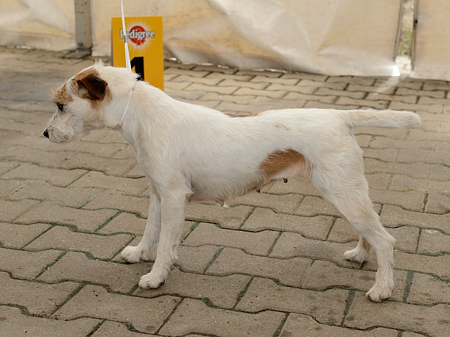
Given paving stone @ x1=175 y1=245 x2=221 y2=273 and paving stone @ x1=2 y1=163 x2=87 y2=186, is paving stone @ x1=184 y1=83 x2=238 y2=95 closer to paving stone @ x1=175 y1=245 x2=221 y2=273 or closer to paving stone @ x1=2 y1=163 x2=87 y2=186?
paving stone @ x1=2 y1=163 x2=87 y2=186

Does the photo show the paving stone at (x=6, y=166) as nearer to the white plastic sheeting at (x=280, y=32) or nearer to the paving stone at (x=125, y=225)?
the paving stone at (x=125, y=225)

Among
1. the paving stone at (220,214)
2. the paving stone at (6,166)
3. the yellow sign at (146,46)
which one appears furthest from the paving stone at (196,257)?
the yellow sign at (146,46)

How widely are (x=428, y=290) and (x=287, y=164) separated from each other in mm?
1076

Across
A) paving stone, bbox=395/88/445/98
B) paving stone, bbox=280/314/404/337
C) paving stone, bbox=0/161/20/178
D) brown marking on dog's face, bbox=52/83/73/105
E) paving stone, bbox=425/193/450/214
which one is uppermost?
→ brown marking on dog's face, bbox=52/83/73/105

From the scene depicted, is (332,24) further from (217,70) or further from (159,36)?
(159,36)

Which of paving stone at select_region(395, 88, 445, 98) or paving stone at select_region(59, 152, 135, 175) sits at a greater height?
paving stone at select_region(395, 88, 445, 98)

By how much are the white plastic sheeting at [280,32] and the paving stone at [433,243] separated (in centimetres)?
426

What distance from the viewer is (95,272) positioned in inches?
145

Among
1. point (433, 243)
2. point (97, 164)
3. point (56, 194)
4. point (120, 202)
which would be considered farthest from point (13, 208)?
point (433, 243)

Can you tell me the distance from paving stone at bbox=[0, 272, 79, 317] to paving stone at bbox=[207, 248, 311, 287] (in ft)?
2.81

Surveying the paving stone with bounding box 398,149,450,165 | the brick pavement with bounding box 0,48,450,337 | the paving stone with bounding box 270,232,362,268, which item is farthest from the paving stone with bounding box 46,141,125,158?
the paving stone with bounding box 398,149,450,165

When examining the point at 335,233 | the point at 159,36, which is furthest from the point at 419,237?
the point at 159,36

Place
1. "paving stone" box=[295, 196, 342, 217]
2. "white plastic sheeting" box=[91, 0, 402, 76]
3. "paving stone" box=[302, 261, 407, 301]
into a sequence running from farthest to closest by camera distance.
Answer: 1. "white plastic sheeting" box=[91, 0, 402, 76]
2. "paving stone" box=[295, 196, 342, 217]
3. "paving stone" box=[302, 261, 407, 301]

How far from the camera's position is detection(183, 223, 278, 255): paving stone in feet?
13.0
